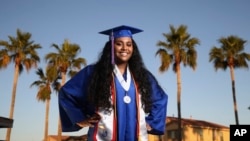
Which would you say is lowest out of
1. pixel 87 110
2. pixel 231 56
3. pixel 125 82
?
pixel 87 110

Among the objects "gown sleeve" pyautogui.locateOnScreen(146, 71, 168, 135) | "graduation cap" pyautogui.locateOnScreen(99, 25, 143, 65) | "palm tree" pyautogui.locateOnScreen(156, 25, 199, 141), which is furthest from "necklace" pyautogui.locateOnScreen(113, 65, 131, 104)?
"palm tree" pyautogui.locateOnScreen(156, 25, 199, 141)

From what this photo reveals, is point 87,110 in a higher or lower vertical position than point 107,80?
lower

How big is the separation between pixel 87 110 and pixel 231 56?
31705 mm

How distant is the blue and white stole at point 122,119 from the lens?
3557mm

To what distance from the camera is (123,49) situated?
157 inches

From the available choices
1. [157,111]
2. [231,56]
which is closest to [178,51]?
[231,56]

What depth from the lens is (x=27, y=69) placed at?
34.8 meters

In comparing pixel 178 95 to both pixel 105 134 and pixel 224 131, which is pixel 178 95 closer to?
pixel 224 131

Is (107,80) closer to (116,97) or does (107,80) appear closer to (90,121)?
(116,97)

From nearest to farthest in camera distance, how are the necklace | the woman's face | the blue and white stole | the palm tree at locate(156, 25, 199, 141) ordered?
the blue and white stole < the necklace < the woman's face < the palm tree at locate(156, 25, 199, 141)

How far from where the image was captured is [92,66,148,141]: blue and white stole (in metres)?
3.56

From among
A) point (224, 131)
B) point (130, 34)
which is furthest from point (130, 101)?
point (224, 131)

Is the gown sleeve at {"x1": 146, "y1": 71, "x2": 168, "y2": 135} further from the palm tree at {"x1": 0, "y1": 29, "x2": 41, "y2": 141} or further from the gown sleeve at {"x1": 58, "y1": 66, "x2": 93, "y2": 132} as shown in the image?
the palm tree at {"x1": 0, "y1": 29, "x2": 41, "y2": 141}

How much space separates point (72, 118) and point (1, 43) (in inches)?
1270
